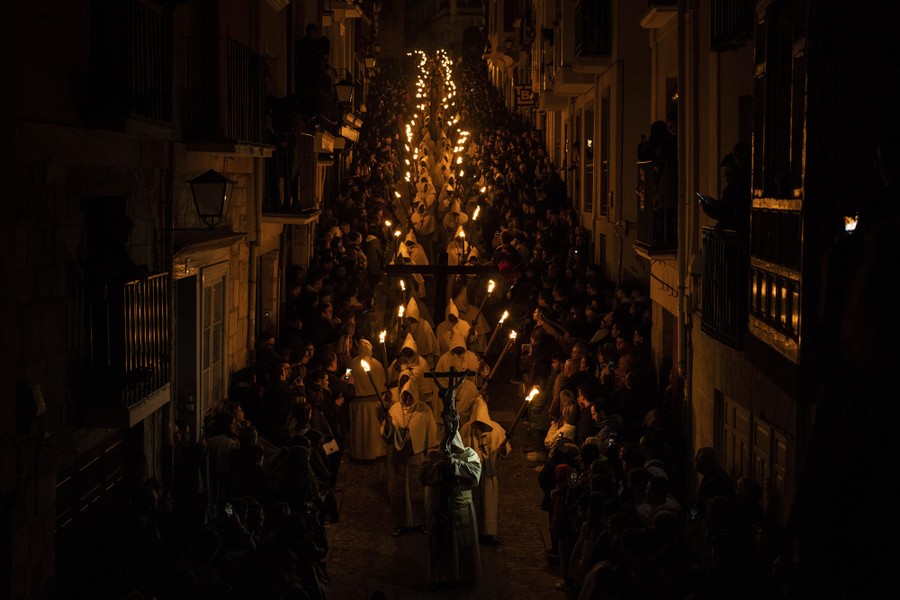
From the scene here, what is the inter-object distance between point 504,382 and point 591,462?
934 centimetres

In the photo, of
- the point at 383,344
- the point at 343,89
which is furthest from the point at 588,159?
the point at 383,344

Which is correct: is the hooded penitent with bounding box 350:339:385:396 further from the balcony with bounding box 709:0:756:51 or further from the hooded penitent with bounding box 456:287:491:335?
the balcony with bounding box 709:0:756:51

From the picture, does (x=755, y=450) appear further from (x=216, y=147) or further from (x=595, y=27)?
(x=595, y=27)

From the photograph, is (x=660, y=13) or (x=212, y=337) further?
(x=660, y=13)

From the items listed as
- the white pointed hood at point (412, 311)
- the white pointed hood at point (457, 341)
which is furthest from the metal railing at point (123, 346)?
the white pointed hood at point (412, 311)

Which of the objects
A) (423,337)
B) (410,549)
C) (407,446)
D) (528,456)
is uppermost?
(423,337)

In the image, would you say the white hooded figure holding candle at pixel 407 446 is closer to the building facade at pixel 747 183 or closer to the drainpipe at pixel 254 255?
the building facade at pixel 747 183

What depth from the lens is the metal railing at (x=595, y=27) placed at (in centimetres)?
2245

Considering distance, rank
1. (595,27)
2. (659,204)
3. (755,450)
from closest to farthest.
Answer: (755,450), (659,204), (595,27)

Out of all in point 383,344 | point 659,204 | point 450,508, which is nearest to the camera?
point 450,508

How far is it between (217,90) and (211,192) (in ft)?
5.77

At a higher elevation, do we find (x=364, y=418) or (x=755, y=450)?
(x=755, y=450)

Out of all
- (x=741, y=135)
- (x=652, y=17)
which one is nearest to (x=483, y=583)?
(x=741, y=135)

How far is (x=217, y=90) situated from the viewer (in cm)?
1445
